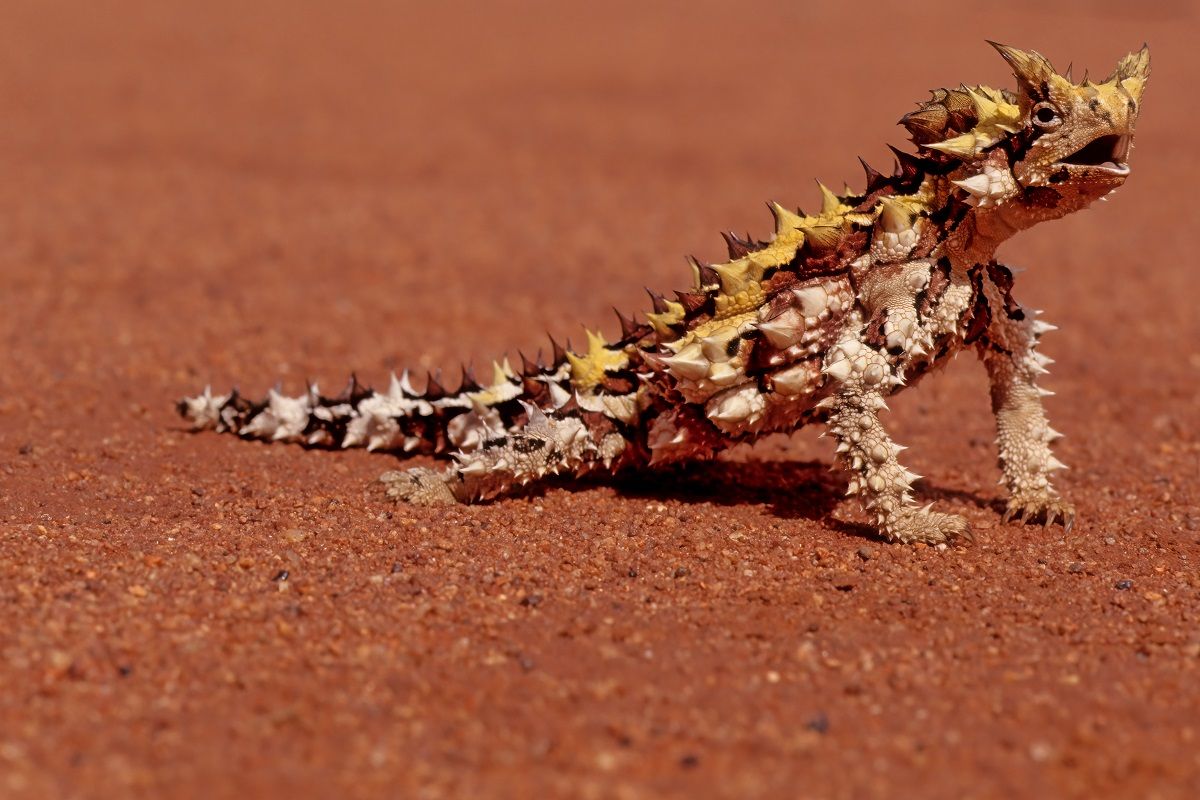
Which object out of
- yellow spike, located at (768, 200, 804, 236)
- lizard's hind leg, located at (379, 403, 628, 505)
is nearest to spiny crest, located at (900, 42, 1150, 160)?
yellow spike, located at (768, 200, 804, 236)

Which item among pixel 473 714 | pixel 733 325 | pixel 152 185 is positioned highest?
pixel 733 325

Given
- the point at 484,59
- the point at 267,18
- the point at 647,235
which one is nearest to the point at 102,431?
the point at 647,235

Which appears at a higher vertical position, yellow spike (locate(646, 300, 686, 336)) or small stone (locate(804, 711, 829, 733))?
yellow spike (locate(646, 300, 686, 336))

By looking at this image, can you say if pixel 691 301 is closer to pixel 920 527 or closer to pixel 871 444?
pixel 871 444

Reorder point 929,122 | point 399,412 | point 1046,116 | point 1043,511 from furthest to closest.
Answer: point 399,412 < point 1043,511 < point 929,122 < point 1046,116

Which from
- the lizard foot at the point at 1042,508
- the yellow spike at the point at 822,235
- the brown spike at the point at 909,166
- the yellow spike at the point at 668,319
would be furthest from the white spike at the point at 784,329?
the lizard foot at the point at 1042,508

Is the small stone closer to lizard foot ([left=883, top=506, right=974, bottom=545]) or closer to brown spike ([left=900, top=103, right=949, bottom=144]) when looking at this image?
lizard foot ([left=883, top=506, right=974, bottom=545])

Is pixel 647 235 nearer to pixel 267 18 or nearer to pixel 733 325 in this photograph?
pixel 733 325

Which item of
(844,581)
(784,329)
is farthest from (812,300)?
(844,581)
